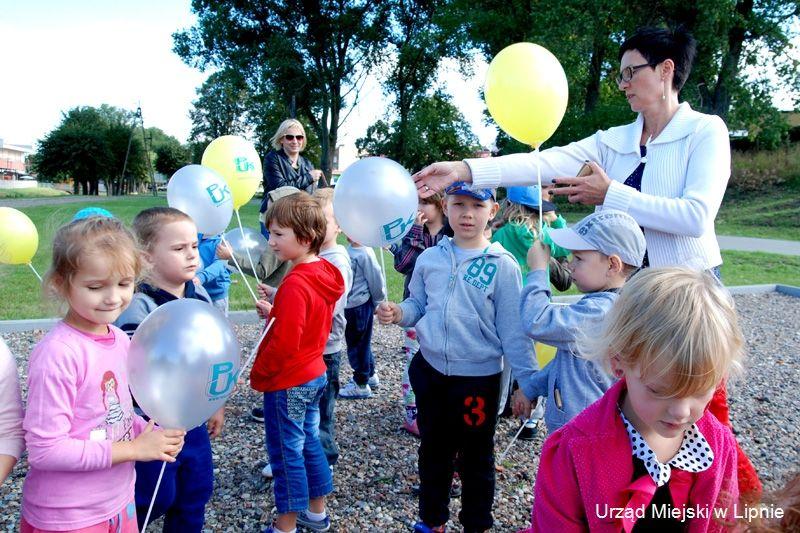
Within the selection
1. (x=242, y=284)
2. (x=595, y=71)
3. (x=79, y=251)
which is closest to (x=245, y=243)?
(x=79, y=251)

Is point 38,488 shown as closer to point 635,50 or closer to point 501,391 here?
point 501,391

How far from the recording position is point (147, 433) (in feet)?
6.24

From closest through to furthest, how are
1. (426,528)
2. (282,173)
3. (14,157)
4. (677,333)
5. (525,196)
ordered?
(677,333) < (426,528) < (525,196) < (282,173) < (14,157)

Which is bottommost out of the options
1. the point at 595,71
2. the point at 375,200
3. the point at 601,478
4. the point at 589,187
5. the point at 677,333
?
the point at 601,478

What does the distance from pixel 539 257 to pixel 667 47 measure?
1048mm

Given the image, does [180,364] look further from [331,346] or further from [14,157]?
[14,157]

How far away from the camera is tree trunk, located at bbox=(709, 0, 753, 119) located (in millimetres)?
19922

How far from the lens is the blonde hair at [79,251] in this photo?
1.85 m

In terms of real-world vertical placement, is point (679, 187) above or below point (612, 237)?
above

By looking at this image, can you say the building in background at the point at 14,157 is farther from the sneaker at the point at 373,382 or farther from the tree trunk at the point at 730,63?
the sneaker at the point at 373,382

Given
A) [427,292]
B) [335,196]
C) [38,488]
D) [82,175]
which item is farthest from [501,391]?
[82,175]

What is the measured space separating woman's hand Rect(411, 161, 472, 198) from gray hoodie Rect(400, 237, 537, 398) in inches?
15.2

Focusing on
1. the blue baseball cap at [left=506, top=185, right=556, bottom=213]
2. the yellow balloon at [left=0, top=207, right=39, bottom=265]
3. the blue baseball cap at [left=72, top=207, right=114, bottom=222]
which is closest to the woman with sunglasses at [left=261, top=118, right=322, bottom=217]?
the yellow balloon at [left=0, top=207, right=39, bottom=265]

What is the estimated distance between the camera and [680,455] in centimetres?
152
